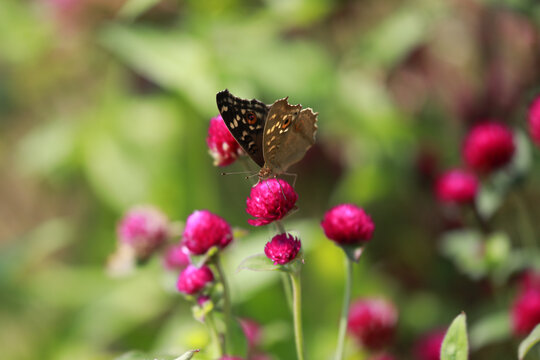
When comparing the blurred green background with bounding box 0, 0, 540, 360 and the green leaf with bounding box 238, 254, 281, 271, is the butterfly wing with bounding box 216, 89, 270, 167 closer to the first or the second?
the green leaf with bounding box 238, 254, 281, 271

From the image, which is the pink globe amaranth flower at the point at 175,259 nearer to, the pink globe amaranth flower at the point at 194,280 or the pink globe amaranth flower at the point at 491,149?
the pink globe amaranth flower at the point at 194,280

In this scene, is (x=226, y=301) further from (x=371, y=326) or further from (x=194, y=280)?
(x=371, y=326)

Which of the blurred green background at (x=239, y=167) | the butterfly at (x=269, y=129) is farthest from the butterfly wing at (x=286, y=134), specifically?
the blurred green background at (x=239, y=167)

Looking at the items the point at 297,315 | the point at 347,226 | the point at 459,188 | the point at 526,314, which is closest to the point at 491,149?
the point at 459,188

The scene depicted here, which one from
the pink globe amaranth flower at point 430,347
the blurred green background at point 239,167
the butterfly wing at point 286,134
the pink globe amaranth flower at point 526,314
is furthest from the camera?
the blurred green background at point 239,167

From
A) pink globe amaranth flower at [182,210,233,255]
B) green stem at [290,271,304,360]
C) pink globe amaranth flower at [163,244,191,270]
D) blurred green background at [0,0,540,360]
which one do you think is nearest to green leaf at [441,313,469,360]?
green stem at [290,271,304,360]

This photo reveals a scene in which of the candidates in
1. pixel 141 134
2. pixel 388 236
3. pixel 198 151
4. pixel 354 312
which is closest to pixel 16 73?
pixel 141 134
